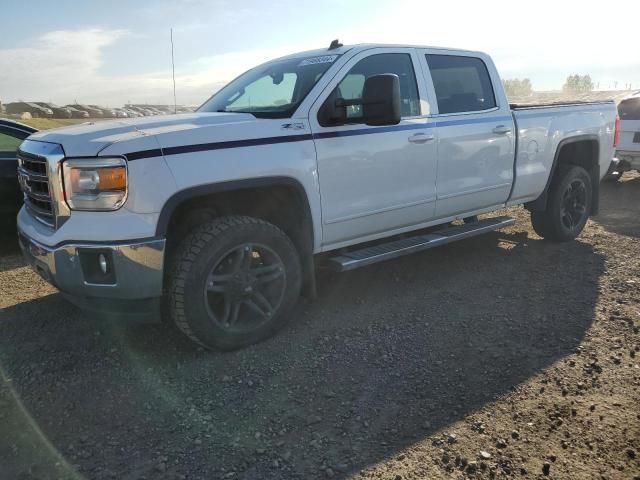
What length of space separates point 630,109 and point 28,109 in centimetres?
3603

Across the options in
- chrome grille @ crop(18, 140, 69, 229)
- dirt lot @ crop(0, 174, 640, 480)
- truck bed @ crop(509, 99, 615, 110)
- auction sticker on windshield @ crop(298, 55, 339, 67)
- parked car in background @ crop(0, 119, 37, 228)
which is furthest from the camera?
parked car in background @ crop(0, 119, 37, 228)

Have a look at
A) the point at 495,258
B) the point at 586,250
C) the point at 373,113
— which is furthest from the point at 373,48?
the point at 586,250

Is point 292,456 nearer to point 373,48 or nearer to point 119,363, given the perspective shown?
point 119,363

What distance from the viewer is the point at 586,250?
5.70 metres

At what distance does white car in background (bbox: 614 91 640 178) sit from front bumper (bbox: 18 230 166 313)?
8.13 m

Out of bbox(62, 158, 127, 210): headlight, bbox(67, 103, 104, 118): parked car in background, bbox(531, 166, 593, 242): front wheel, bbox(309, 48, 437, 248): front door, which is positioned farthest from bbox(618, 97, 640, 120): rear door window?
bbox(67, 103, 104, 118): parked car in background

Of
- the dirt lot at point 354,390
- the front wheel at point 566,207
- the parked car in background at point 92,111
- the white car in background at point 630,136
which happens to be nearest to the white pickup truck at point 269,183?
the dirt lot at point 354,390

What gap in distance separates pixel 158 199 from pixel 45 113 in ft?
111

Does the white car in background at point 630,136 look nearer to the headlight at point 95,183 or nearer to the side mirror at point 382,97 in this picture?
the side mirror at point 382,97

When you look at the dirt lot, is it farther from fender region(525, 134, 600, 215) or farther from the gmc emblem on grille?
fender region(525, 134, 600, 215)

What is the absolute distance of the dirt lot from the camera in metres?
2.46

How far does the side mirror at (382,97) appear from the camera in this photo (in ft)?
11.4

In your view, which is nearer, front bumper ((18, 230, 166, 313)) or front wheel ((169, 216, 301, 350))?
front bumper ((18, 230, 166, 313))

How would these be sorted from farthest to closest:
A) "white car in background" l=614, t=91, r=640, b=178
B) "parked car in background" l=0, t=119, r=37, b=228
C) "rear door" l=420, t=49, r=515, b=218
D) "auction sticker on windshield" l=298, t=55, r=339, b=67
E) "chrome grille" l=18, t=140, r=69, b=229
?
1. "white car in background" l=614, t=91, r=640, b=178
2. "parked car in background" l=0, t=119, r=37, b=228
3. "rear door" l=420, t=49, r=515, b=218
4. "auction sticker on windshield" l=298, t=55, r=339, b=67
5. "chrome grille" l=18, t=140, r=69, b=229
